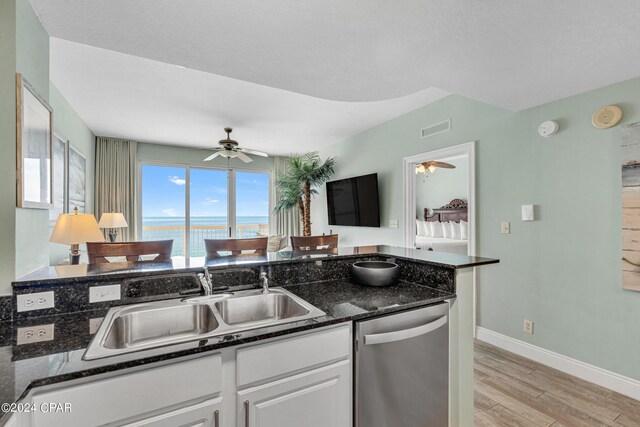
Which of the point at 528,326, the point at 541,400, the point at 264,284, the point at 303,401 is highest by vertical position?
the point at 264,284

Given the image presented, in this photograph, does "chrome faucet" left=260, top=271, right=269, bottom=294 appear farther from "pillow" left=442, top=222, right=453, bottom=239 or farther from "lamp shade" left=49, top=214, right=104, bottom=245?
"pillow" left=442, top=222, right=453, bottom=239

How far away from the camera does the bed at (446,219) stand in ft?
14.4

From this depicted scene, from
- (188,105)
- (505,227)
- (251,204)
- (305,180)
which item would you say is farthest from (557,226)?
(251,204)

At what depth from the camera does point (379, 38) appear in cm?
168

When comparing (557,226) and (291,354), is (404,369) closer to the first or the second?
(291,354)

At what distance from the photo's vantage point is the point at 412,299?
4.81 ft

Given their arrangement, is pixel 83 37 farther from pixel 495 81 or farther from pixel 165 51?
pixel 495 81

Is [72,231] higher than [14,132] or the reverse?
the reverse

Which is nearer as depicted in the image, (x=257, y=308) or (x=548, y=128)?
(x=257, y=308)

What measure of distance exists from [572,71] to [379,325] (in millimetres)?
2157

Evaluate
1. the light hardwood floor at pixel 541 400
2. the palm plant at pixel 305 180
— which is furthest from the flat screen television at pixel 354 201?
the light hardwood floor at pixel 541 400

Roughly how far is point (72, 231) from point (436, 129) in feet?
11.6

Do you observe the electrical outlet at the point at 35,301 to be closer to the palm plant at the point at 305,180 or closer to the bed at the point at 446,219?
the palm plant at the point at 305,180

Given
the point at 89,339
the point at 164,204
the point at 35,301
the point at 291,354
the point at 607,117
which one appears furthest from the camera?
the point at 164,204
